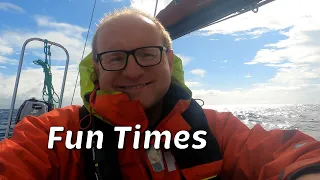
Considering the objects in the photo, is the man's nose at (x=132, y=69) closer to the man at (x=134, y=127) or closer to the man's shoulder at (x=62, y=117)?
the man at (x=134, y=127)

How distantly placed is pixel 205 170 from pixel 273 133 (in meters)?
0.45

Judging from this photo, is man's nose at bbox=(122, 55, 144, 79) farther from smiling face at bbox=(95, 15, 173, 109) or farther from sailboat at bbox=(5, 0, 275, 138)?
sailboat at bbox=(5, 0, 275, 138)

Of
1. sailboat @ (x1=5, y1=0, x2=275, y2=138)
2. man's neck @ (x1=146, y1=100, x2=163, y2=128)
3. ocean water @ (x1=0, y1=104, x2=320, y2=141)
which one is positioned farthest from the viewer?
ocean water @ (x1=0, y1=104, x2=320, y2=141)

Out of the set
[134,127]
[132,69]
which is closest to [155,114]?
[134,127]

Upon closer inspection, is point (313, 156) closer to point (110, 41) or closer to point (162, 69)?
point (162, 69)

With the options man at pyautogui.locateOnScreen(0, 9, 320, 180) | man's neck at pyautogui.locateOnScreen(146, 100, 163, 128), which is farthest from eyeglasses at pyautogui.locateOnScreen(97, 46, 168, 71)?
man's neck at pyautogui.locateOnScreen(146, 100, 163, 128)

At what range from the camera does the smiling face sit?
5.11ft

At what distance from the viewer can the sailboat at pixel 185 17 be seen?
2.98 meters

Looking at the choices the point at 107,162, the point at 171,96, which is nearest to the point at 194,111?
the point at 171,96

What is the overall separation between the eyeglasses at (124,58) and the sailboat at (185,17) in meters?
1.62

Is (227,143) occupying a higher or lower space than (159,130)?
lower

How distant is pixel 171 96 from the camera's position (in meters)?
1.83

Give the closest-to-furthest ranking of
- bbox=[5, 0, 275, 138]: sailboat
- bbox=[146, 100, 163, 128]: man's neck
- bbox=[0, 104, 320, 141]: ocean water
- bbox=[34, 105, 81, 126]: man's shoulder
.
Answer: bbox=[34, 105, 81, 126]: man's shoulder
bbox=[146, 100, 163, 128]: man's neck
bbox=[5, 0, 275, 138]: sailboat
bbox=[0, 104, 320, 141]: ocean water

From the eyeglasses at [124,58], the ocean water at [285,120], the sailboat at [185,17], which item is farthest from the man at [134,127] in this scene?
the ocean water at [285,120]
